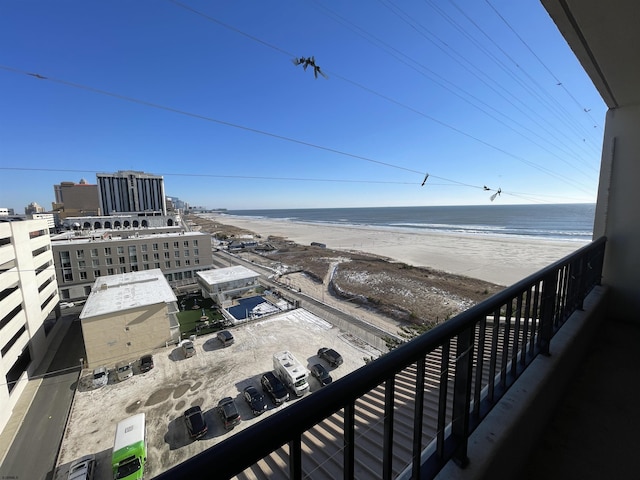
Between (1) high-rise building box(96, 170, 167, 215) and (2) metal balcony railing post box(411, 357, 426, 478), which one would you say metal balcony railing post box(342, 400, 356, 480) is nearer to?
(2) metal balcony railing post box(411, 357, 426, 478)

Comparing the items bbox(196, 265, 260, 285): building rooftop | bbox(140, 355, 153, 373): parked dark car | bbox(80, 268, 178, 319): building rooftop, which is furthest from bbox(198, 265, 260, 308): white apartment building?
bbox(140, 355, 153, 373): parked dark car

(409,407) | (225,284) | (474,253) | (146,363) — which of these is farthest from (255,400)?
(474,253)

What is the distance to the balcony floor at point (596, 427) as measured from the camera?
1.64 m

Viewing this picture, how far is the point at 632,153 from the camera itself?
351cm

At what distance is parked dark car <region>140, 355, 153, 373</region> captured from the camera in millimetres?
8977

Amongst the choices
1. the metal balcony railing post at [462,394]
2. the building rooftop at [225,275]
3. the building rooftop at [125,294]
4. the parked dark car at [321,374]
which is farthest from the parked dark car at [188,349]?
the metal balcony railing post at [462,394]

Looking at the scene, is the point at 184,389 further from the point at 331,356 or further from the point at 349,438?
the point at 349,438

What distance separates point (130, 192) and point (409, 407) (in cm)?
5789

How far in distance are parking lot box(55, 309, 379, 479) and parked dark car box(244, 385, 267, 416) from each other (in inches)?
6.8

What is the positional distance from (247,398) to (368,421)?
628 centimetres

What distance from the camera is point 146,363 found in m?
9.16

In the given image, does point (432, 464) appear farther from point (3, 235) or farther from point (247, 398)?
point (3, 235)

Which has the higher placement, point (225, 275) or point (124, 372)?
point (225, 275)

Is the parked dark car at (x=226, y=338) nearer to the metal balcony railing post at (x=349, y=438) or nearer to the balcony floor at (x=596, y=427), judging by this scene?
the balcony floor at (x=596, y=427)
